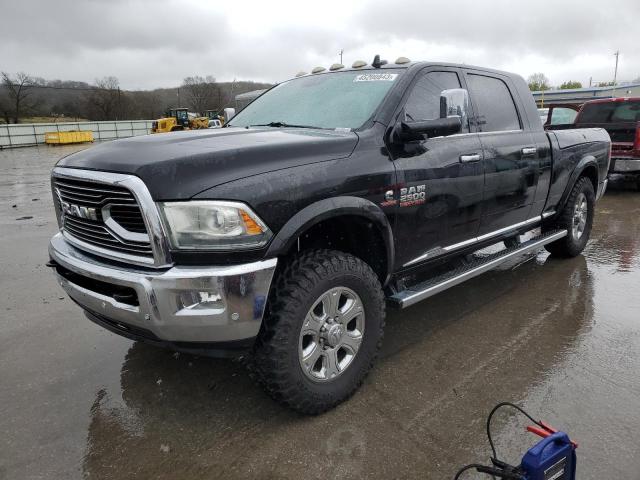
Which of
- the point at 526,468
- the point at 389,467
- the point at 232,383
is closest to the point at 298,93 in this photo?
the point at 232,383

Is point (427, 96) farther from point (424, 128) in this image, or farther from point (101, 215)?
point (101, 215)

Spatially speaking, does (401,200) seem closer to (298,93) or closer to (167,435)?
(298,93)

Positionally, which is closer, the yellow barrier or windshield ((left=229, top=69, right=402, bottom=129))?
windshield ((left=229, top=69, right=402, bottom=129))

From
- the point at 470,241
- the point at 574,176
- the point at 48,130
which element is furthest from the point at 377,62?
the point at 48,130

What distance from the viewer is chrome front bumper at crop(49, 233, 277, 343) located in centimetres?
217

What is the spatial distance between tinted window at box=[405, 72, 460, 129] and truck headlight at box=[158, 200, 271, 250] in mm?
1488

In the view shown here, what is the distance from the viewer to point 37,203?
9688 mm

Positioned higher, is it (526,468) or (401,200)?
(401,200)

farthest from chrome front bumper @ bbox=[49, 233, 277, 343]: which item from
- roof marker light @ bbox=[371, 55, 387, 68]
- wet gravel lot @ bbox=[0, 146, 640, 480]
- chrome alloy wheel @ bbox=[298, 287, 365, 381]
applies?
roof marker light @ bbox=[371, 55, 387, 68]

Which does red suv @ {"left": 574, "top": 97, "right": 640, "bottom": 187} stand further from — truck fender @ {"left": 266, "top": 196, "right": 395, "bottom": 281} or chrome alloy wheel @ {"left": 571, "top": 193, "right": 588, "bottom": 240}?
truck fender @ {"left": 266, "top": 196, "right": 395, "bottom": 281}

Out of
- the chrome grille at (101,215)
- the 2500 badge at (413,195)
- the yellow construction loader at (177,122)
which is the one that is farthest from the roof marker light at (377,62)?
the yellow construction loader at (177,122)

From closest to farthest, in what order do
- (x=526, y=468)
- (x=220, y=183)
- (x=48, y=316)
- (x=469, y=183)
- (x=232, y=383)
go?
(x=526, y=468) → (x=220, y=183) → (x=232, y=383) → (x=469, y=183) → (x=48, y=316)

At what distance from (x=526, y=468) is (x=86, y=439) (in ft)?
6.81

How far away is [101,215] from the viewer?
95.3 inches
